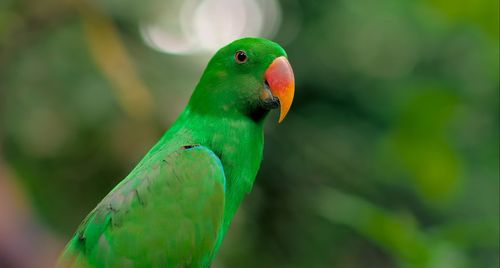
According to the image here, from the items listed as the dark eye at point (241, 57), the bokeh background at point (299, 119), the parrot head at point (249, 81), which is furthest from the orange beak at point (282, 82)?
the bokeh background at point (299, 119)

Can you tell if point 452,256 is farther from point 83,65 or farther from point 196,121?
point 83,65

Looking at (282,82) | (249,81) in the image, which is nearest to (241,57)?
(249,81)

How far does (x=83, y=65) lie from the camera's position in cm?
505

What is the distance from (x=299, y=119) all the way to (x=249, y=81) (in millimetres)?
4262

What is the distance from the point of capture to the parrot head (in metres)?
2.62

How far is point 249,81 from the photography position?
2.68m

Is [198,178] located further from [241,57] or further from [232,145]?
[241,57]

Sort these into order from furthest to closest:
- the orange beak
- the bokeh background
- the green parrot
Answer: the bokeh background, the orange beak, the green parrot

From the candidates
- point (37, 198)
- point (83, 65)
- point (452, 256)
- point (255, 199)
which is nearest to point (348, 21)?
point (255, 199)

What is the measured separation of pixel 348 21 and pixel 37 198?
379cm

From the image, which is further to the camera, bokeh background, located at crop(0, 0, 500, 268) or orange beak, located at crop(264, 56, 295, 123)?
bokeh background, located at crop(0, 0, 500, 268)

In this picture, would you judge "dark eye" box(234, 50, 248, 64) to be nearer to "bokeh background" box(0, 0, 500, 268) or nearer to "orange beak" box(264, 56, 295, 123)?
"orange beak" box(264, 56, 295, 123)

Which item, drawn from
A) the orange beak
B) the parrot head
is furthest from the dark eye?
the orange beak

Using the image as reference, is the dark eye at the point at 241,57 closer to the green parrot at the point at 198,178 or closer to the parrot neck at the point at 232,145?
the green parrot at the point at 198,178
